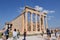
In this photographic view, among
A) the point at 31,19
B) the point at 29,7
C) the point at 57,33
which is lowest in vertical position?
the point at 57,33

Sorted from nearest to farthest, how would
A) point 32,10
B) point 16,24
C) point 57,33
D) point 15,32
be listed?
point 15,32
point 57,33
point 16,24
point 32,10

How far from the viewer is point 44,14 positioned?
45.8m

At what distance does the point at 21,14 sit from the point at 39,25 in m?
8.52

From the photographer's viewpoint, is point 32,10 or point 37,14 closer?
point 32,10

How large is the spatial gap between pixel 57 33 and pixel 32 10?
2730 cm

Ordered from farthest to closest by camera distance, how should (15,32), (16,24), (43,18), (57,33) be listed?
(43,18) < (16,24) < (57,33) < (15,32)

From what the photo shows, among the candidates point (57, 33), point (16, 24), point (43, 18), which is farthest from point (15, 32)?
point (43, 18)

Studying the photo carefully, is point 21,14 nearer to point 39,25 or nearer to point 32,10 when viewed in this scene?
point 32,10

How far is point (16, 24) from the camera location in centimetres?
3662

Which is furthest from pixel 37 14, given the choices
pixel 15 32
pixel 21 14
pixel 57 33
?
pixel 15 32

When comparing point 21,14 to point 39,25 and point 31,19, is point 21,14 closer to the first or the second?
point 31,19

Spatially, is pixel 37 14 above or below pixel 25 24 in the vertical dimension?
above

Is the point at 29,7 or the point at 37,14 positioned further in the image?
the point at 37,14

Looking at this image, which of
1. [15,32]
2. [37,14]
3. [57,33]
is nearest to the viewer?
[15,32]
